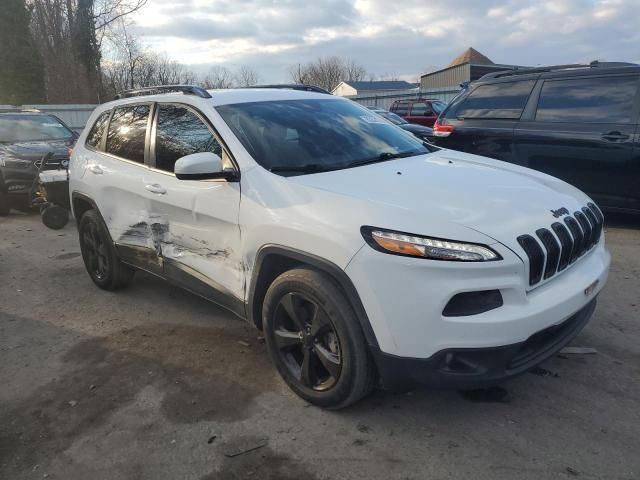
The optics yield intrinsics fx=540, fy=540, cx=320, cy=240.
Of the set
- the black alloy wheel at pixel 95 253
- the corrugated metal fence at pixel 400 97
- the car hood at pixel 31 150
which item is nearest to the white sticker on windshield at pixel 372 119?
the black alloy wheel at pixel 95 253

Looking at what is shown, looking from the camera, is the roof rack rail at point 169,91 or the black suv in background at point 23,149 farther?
the black suv in background at point 23,149

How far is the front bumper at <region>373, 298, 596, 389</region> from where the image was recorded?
2.43m

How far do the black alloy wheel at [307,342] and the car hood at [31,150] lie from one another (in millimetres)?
7334

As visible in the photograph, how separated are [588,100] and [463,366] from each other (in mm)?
5078

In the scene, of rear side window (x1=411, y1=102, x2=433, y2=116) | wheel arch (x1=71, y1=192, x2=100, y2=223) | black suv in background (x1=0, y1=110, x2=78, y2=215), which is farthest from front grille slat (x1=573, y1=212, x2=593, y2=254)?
rear side window (x1=411, y1=102, x2=433, y2=116)

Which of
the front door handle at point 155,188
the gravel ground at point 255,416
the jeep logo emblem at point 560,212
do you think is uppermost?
the front door handle at point 155,188

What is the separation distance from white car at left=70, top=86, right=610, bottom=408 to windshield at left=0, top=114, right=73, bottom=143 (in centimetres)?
662

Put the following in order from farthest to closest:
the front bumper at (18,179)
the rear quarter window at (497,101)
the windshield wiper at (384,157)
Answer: the front bumper at (18,179) < the rear quarter window at (497,101) < the windshield wiper at (384,157)

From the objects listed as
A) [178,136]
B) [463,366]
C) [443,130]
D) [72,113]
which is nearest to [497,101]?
[443,130]

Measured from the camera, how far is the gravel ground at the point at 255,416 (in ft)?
8.39

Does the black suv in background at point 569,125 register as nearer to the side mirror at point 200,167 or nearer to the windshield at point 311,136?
the windshield at point 311,136

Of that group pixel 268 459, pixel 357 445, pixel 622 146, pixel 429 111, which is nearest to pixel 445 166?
pixel 357 445

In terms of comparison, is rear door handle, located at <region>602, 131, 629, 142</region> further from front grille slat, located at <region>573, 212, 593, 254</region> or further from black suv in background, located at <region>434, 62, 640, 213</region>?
front grille slat, located at <region>573, 212, 593, 254</region>

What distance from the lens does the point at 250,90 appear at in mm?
4066
